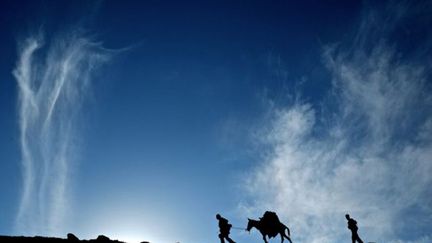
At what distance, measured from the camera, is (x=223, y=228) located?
1956 centimetres

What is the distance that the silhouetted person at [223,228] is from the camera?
19.3m

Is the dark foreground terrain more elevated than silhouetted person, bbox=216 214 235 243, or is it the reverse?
silhouetted person, bbox=216 214 235 243

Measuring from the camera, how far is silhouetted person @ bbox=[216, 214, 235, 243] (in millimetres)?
19316

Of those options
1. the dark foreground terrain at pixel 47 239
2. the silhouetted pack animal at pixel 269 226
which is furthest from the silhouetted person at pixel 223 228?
the dark foreground terrain at pixel 47 239

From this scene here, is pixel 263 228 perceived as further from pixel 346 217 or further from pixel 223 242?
Answer: pixel 346 217

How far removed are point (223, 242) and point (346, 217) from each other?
27.1ft

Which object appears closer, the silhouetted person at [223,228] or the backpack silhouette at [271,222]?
the silhouetted person at [223,228]

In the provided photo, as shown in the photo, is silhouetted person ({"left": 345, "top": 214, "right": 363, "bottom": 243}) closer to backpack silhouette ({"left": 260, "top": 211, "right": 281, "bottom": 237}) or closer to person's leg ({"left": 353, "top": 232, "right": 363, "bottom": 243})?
person's leg ({"left": 353, "top": 232, "right": 363, "bottom": 243})

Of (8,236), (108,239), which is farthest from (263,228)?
(8,236)

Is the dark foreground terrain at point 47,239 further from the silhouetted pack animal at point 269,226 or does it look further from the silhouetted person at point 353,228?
the silhouetted person at point 353,228

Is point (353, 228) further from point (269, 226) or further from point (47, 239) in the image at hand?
point (47, 239)

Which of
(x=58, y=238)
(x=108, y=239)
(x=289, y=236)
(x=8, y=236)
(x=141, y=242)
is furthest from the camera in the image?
(x=289, y=236)

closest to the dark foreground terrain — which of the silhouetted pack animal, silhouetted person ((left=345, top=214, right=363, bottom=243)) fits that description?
the silhouetted pack animal

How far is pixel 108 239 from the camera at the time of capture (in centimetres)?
1686
